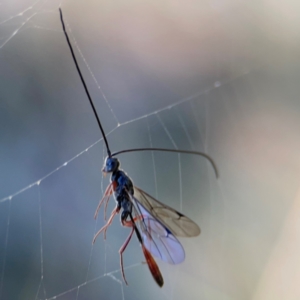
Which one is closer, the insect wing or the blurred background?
the insect wing

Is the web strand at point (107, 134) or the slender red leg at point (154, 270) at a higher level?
the web strand at point (107, 134)

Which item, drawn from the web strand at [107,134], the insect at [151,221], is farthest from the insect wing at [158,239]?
the web strand at [107,134]

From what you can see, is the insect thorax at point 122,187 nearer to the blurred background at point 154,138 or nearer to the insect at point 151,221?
the insect at point 151,221

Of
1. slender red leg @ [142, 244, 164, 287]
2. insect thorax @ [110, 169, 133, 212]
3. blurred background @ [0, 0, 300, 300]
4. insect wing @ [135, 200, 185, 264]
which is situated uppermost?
blurred background @ [0, 0, 300, 300]

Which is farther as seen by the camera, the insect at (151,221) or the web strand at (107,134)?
the web strand at (107,134)

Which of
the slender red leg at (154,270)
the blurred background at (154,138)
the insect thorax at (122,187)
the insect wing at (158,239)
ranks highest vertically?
the blurred background at (154,138)

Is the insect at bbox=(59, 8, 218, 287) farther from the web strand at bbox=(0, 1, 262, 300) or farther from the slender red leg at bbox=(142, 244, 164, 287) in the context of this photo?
the web strand at bbox=(0, 1, 262, 300)

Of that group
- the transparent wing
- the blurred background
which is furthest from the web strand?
the transparent wing
